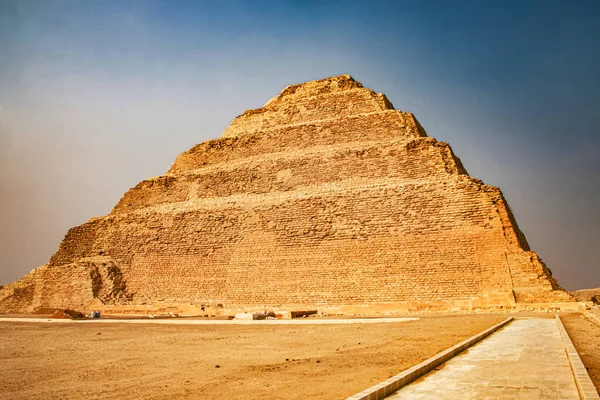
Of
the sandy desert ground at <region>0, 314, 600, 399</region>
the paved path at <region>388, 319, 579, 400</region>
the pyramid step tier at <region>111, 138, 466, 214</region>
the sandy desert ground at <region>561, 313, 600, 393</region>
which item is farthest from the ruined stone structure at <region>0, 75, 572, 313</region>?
the paved path at <region>388, 319, 579, 400</region>

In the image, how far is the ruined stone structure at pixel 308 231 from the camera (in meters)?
20.0

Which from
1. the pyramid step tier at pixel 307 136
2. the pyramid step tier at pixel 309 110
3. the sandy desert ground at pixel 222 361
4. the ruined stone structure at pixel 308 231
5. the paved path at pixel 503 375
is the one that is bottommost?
the sandy desert ground at pixel 222 361

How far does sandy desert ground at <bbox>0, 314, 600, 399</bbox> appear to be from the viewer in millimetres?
5758

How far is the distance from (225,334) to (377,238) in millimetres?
10086

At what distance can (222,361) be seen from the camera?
8.12 m

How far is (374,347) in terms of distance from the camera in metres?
9.30

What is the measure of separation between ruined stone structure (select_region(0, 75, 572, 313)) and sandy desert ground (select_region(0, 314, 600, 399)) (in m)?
6.84

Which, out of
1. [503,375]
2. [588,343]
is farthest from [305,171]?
[503,375]

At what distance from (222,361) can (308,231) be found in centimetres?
1542

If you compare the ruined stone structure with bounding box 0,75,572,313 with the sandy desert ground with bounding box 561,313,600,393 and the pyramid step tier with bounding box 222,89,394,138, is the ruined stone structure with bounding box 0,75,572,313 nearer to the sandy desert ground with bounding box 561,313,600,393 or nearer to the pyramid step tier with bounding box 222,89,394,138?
the pyramid step tier with bounding box 222,89,394,138

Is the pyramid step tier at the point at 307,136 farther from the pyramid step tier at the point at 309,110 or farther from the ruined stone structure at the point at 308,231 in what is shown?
the pyramid step tier at the point at 309,110

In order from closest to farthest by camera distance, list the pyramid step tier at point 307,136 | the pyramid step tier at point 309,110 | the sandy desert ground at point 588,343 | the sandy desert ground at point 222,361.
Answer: the sandy desert ground at point 222,361, the sandy desert ground at point 588,343, the pyramid step tier at point 307,136, the pyramid step tier at point 309,110

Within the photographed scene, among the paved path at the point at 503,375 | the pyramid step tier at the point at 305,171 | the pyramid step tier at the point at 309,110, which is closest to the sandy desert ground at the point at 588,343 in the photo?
the paved path at the point at 503,375

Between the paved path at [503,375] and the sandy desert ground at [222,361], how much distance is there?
1.68ft
